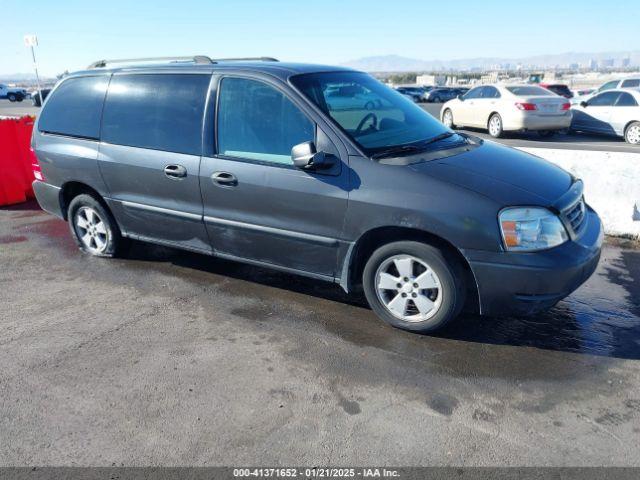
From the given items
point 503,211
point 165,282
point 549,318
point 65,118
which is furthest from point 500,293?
point 65,118

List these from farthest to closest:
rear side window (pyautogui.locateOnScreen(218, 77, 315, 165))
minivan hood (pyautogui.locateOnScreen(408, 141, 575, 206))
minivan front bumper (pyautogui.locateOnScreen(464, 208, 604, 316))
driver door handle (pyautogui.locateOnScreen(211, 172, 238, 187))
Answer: driver door handle (pyautogui.locateOnScreen(211, 172, 238, 187))
rear side window (pyautogui.locateOnScreen(218, 77, 315, 165))
minivan hood (pyautogui.locateOnScreen(408, 141, 575, 206))
minivan front bumper (pyautogui.locateOnScreen(464, 208, 604, 316))

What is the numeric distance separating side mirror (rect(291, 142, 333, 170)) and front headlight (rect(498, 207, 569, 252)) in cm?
123

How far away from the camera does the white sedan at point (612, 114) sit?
1330cm

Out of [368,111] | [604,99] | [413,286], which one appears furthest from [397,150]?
[604,99]

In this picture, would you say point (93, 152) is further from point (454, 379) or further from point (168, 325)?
point (454, 379)

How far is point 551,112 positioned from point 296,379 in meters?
12.8

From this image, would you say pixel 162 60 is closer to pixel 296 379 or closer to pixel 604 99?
pixel 296 379

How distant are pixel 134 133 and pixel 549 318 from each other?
382 centimetres

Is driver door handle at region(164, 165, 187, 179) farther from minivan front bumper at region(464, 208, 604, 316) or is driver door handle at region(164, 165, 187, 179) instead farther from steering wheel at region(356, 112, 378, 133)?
minivan front bumper at region(464, 208, 604, 316)

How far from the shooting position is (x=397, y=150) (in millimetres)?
3854

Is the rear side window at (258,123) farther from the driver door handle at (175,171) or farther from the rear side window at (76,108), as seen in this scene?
the rear side window at (76,108)

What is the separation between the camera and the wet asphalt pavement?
8.80 feet

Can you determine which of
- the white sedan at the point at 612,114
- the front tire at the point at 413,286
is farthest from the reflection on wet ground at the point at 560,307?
the white sedan at the point at 612,114

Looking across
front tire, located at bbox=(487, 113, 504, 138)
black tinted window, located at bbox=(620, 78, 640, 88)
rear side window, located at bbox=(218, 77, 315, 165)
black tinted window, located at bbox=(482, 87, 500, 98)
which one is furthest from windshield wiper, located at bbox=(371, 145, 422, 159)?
black tinted window, located at bbox=(620, 78, 640, 88)
